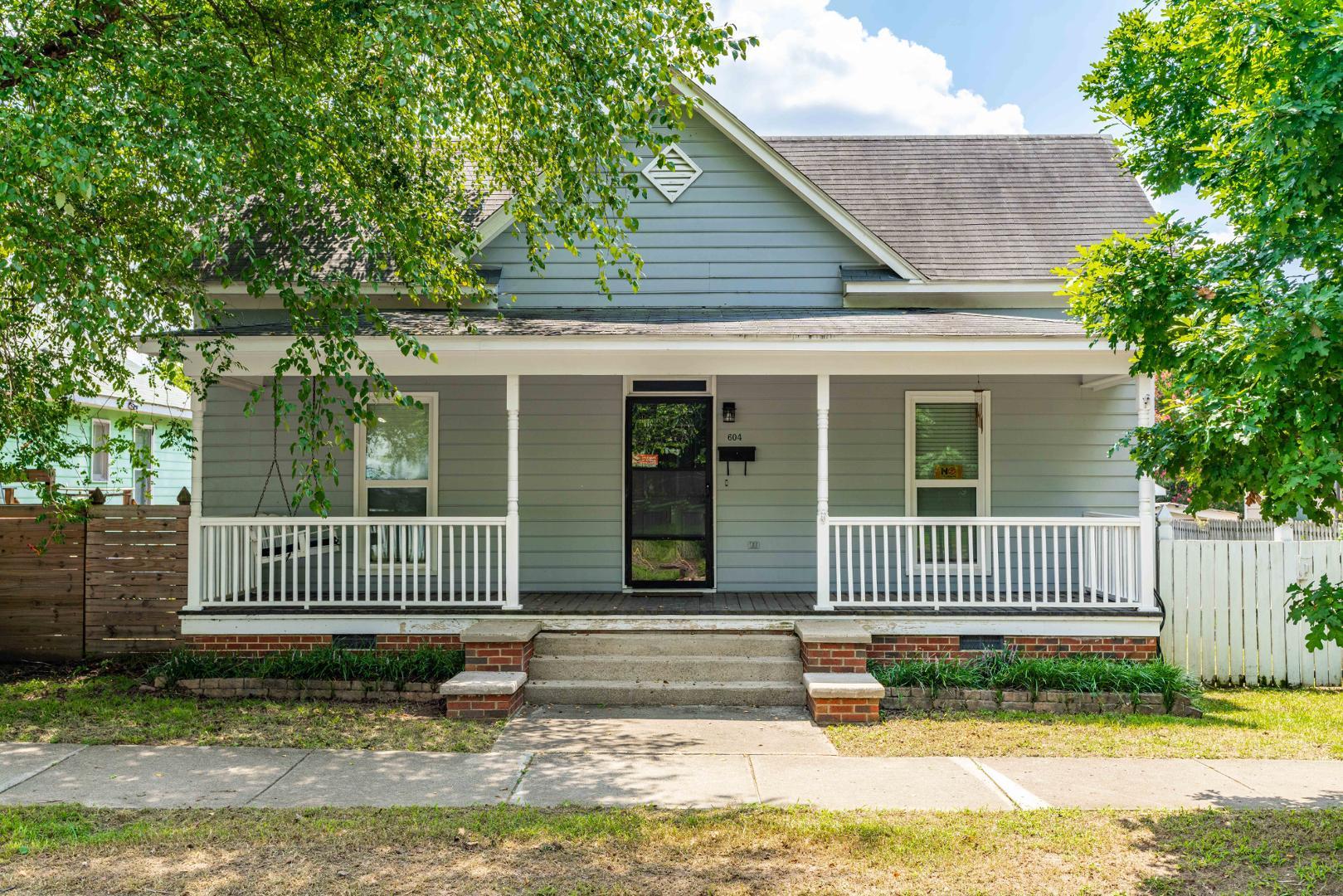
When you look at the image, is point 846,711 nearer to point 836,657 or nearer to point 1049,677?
point 836,657

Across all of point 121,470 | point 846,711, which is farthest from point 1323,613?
point 121,470

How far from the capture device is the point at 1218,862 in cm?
425

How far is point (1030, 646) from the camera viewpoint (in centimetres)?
805

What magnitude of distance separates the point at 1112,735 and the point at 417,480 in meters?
7.23

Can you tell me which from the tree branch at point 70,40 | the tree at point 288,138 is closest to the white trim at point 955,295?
the tree at point 288,138

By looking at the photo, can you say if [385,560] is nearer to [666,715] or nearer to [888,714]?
[666,715]

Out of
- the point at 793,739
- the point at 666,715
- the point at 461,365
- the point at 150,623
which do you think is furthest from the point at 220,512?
the point at 793,739

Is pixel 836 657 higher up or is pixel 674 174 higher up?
→ pixel 674 174

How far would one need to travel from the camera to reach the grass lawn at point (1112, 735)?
6184 millimetres

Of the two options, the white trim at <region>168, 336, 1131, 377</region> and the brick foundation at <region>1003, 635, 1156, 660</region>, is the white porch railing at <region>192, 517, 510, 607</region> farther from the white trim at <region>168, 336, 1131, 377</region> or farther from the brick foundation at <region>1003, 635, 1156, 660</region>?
the brick foundation at <region>1003, 635, 1156, 660</region>

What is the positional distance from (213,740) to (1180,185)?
25.5 ft

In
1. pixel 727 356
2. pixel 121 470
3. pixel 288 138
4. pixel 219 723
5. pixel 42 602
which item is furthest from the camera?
pixel 121 470

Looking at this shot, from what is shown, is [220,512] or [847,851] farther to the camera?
[220,512]

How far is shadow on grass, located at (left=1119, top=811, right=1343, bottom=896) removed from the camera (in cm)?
401
